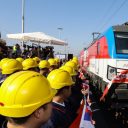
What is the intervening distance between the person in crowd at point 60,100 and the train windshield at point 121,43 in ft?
24.0

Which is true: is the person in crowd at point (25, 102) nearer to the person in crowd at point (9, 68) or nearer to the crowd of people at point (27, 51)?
the person in crowd at point (9, 68)

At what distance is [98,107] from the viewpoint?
15.2 m

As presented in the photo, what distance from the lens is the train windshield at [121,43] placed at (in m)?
11.6

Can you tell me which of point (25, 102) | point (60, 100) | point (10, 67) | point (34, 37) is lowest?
point (60, 100)

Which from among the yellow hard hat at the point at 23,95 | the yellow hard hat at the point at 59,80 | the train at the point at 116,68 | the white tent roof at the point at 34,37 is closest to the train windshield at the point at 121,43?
the train at the point at 116,68

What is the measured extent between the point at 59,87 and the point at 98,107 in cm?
1118

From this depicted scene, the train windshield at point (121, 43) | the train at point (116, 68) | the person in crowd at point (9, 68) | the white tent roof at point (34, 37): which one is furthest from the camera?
the white tent roof at point (34, 37)

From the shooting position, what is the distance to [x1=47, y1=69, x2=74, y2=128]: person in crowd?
3521 mm

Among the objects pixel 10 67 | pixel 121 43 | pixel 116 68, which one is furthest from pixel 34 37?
pixel 10 67

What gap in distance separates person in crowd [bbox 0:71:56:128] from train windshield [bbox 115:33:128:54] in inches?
356

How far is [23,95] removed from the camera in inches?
103

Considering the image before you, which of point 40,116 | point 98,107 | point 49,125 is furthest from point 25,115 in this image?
point 98,107

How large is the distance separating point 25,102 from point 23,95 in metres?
0.05

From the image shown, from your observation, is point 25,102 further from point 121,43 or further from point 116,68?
point 121,43
